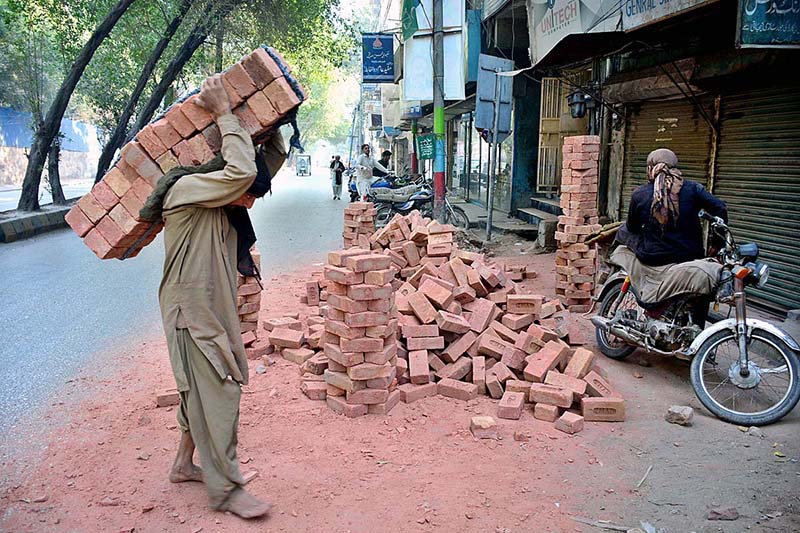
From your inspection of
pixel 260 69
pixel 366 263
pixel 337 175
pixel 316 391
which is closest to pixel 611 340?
pixel 366 263

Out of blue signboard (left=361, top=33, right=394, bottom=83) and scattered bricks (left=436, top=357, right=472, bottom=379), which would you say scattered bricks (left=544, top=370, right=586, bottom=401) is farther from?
blue signboard (left=361, top=33, right=394, bottom=83)


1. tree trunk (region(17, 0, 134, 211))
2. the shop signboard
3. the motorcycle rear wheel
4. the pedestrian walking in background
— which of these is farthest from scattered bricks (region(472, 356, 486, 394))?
the pedestrian walking in background

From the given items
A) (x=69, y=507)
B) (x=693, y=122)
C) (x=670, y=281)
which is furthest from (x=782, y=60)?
(x=69, y=507)

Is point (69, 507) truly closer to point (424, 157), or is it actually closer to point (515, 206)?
point (515, 206)

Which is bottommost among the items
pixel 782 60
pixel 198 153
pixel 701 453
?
pixel 701 453

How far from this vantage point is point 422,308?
508cm

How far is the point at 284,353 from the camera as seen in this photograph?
5.42m

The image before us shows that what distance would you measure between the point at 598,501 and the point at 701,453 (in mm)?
926

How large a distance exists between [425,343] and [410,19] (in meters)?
10.7

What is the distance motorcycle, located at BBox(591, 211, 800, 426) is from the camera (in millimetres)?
4059

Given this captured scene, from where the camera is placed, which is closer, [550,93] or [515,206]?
[550,93]

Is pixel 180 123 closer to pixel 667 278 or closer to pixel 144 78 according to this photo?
pixel 667 278

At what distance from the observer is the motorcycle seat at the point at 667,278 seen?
4.50m

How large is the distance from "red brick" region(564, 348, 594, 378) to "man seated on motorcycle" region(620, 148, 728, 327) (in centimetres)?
91
